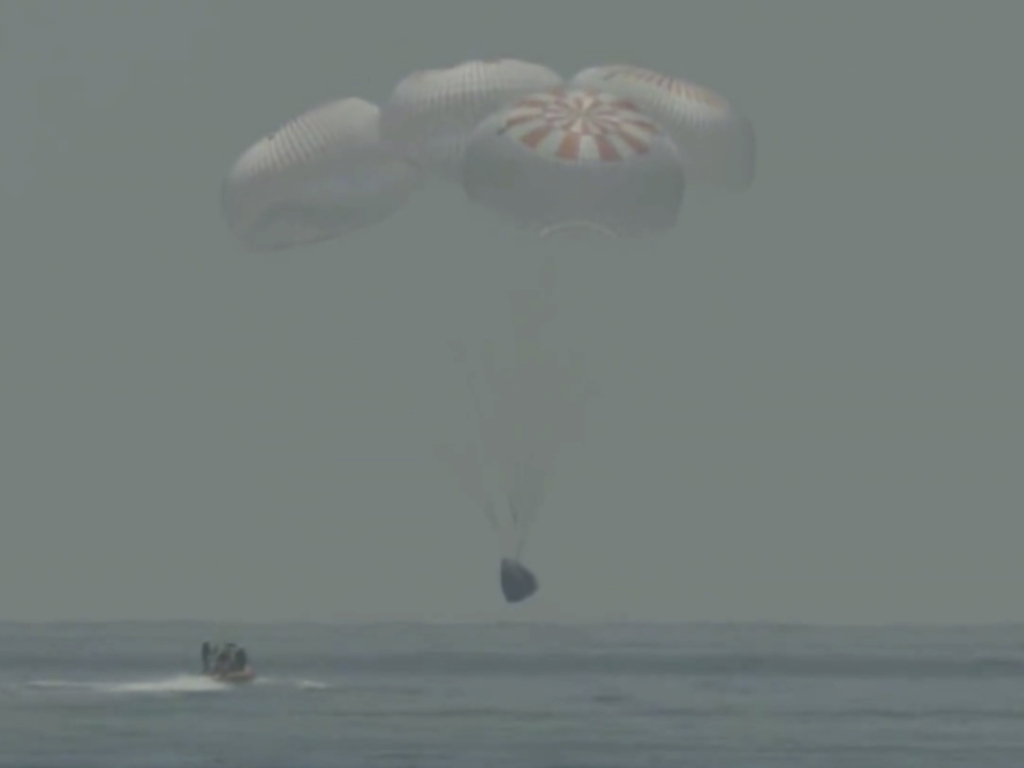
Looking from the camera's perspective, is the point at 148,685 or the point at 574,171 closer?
the point at 574,171

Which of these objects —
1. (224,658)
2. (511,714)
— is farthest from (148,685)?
(511,714)

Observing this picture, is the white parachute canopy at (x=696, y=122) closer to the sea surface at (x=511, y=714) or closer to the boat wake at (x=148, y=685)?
the sea surface at (x=511, y=714)

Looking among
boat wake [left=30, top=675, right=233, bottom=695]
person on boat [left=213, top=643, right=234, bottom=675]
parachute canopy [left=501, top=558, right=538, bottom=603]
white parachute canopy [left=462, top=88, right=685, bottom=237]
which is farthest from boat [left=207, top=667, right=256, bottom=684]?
white parachute canopy [left=462, top=88, right=685, bottom=237]

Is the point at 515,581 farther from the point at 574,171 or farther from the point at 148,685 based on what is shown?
the point at 148,685

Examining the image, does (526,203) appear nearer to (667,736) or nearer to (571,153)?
(571,153)

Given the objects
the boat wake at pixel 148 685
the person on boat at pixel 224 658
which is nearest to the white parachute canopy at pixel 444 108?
the person on boat at pixel 224 658

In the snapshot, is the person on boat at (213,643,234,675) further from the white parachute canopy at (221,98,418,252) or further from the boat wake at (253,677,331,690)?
the white parachute canopy at (221,98,418,252)
